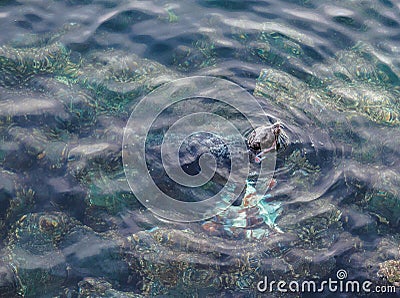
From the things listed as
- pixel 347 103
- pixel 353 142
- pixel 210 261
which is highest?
pixel 347 103

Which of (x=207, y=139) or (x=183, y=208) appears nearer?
(x=183, y=208)

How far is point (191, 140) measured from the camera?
5.46 metres

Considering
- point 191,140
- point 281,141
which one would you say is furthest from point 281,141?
point 191,140

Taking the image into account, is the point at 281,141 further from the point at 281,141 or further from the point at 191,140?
the point at 191,140

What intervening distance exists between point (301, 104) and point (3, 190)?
12.2ft

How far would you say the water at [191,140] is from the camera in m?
4.68

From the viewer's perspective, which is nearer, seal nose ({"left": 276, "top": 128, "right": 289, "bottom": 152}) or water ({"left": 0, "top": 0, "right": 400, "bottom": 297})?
water ({"left": 0, "top": 0, "right": 400, "bottom": 297})

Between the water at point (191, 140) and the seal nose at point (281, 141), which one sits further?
the seal nose at point (281, 141)

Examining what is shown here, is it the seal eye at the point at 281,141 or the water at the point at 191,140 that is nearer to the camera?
the water at the point at 191,140

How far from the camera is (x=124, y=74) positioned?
609 cm

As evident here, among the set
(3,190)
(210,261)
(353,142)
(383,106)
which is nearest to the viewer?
(210,261)

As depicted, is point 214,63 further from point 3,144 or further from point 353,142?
point 3,144

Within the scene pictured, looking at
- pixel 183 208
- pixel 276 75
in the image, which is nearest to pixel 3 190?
pixel 183 208

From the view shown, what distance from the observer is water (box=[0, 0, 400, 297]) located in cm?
468
